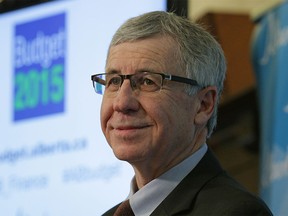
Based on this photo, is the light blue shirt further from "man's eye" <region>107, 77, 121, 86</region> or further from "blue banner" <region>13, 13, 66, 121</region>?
"blue banner" <region>13, 13, 66, 121</region>

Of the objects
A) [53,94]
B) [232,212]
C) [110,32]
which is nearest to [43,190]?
[53,94]

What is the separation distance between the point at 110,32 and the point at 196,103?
97 centimetres

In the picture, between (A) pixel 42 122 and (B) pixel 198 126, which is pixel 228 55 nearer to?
(A) pixel 42 122

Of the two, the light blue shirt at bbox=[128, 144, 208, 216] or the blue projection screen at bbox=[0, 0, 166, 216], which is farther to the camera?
the blue projection screen at bbox=[0, 0, 166, 216]

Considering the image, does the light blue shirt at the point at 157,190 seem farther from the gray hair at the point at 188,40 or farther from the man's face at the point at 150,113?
the gray hair at the point at 188,40

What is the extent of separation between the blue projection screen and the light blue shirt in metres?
0.74

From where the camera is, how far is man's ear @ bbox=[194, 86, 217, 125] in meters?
1.98

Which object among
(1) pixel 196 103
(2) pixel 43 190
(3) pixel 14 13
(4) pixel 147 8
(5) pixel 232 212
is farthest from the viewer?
(3) pixel 14 13

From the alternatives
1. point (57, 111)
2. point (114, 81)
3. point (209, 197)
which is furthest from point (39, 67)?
point (209, 197)

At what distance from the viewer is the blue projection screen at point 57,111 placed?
2797mm

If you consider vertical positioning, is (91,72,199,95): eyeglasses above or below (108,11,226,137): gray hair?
below

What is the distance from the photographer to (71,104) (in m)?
2.92

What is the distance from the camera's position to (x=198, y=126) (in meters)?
1.98

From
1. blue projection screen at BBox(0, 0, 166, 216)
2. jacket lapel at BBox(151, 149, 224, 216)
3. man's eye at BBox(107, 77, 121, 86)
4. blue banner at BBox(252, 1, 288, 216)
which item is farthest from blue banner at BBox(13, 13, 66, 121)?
jacket lapel at BBox(151, 149, 224, 216)
